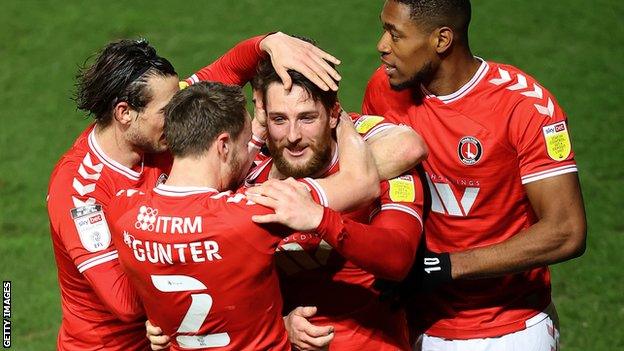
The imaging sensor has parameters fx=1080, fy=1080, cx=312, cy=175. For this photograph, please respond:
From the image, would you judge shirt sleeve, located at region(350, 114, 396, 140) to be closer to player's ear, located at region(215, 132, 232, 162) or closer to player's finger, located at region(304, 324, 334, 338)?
player's ear, located at region(215, 132, 232, 162)

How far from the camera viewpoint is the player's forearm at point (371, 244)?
461 centimetres

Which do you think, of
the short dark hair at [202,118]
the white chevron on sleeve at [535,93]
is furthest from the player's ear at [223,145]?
the white chevron on sleeve at [535,93]

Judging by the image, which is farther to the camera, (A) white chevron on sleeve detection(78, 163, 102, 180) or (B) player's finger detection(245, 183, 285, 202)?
(A) white chevron on sleeve detection(78, 163, 102, 180)

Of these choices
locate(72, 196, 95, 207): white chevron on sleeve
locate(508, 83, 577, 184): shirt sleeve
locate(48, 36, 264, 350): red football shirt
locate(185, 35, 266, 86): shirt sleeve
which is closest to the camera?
locate(48, 36, 264, 350): red football shirt

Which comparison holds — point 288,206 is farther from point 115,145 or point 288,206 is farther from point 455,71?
point 455,71

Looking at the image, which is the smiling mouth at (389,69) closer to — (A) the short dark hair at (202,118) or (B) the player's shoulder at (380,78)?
(B) the player's shoulder at (380,78)

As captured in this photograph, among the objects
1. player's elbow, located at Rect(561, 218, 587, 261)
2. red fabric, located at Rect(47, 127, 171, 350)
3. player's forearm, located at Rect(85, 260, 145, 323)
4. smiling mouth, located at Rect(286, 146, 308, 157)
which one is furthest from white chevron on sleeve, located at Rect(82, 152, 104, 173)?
player's elbow, located at Rect(561, 218, 587, 261)

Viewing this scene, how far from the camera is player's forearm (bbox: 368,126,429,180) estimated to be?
16.8 feet

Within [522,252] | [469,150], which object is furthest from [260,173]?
[522,252]

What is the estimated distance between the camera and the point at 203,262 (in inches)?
179

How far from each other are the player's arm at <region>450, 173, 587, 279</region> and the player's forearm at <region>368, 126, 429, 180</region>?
58cm

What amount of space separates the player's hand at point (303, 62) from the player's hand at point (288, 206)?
651 mm

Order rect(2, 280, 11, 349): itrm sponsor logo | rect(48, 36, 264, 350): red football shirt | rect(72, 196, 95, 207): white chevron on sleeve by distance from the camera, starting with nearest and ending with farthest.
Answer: rect(48, 36, 264, 350): red football shirt < rect(72, 196, 95, 207): white chevron on sleeve < rect(2, 280, 11, 349): itrm sponsor logo

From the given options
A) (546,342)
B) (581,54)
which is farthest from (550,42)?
(546,342)
